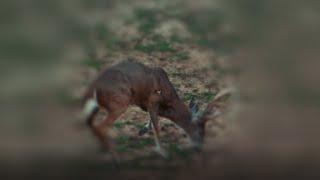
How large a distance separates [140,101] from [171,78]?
1940mm

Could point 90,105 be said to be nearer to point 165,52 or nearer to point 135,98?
point 135,98

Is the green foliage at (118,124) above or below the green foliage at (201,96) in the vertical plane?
below

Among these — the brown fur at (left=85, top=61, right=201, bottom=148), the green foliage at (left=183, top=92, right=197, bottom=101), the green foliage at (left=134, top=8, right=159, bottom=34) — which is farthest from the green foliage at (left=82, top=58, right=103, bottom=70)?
the brown fur at (left=85, top=61, right=201, bottom=148)

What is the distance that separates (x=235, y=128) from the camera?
9977mm

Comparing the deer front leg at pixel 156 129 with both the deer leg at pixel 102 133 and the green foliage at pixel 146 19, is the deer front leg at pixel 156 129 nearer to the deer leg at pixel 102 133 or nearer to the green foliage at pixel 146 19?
the deer leg at pixel 102 133

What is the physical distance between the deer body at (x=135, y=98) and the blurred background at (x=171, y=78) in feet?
1.00

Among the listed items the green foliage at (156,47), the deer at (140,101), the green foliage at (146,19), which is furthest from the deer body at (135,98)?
the green foliage at (146,19)

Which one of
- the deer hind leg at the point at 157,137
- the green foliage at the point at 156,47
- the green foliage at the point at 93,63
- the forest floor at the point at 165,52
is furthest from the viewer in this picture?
the green foliage at the point at 156,47

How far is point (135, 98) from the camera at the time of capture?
8.94m

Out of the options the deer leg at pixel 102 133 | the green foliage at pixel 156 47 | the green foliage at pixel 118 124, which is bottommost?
the deer leg at pixel 102 133

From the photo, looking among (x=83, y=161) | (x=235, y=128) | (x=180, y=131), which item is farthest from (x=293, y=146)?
(x=83, y=161)

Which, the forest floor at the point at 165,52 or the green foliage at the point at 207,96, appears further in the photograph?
the green foliage at the point at 207,96

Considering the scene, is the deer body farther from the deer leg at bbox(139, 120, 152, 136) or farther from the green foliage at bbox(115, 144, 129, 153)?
the green foliage at bbox(115, 144, 129, 153)

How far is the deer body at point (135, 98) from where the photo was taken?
831 centimetres
